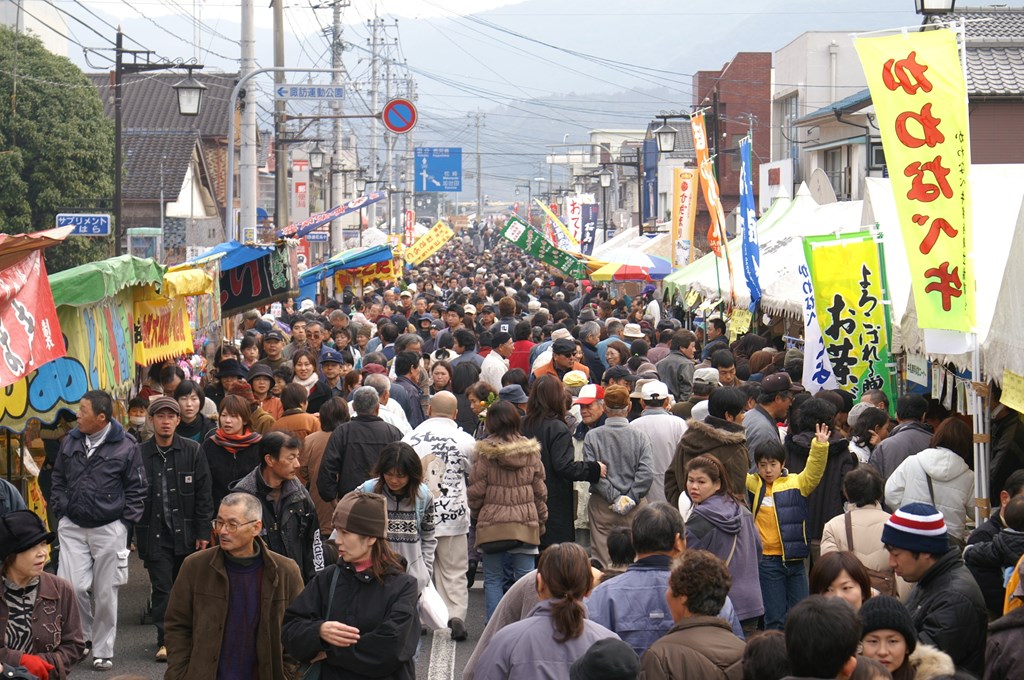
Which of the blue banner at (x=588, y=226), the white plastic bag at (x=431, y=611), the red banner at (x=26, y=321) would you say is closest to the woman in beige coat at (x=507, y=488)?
the white plastic bag at (x=431, y=611)

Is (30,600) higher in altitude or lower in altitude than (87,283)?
lower

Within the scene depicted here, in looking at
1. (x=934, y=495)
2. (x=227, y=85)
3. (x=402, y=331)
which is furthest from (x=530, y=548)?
(x=227, y=85)

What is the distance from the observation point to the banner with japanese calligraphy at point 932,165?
7.10 meters

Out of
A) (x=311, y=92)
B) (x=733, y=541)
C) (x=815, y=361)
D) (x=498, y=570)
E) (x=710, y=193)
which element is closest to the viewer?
(x=733, y=541)

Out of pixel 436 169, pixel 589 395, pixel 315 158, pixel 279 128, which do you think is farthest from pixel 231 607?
pixel 436 169

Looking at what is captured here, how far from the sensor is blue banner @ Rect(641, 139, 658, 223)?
207ft

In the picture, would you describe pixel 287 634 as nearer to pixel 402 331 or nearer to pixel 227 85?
pixel 402 331

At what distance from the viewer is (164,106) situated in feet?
154

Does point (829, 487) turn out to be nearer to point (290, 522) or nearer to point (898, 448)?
point (898, 448)

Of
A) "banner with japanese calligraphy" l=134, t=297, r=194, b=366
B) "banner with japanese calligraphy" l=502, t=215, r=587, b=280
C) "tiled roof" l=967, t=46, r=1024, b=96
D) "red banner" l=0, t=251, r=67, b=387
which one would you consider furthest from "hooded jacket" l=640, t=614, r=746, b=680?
"banner with japanese calligraphy" l=502, t=215, r=587, b=280

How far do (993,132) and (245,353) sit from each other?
13.6m

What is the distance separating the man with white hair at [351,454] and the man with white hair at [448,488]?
24cm

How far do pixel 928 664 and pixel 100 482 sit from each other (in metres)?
4.95

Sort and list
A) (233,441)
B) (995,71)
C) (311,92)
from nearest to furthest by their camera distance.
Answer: (233,441)
(311,92)
(995,71)
